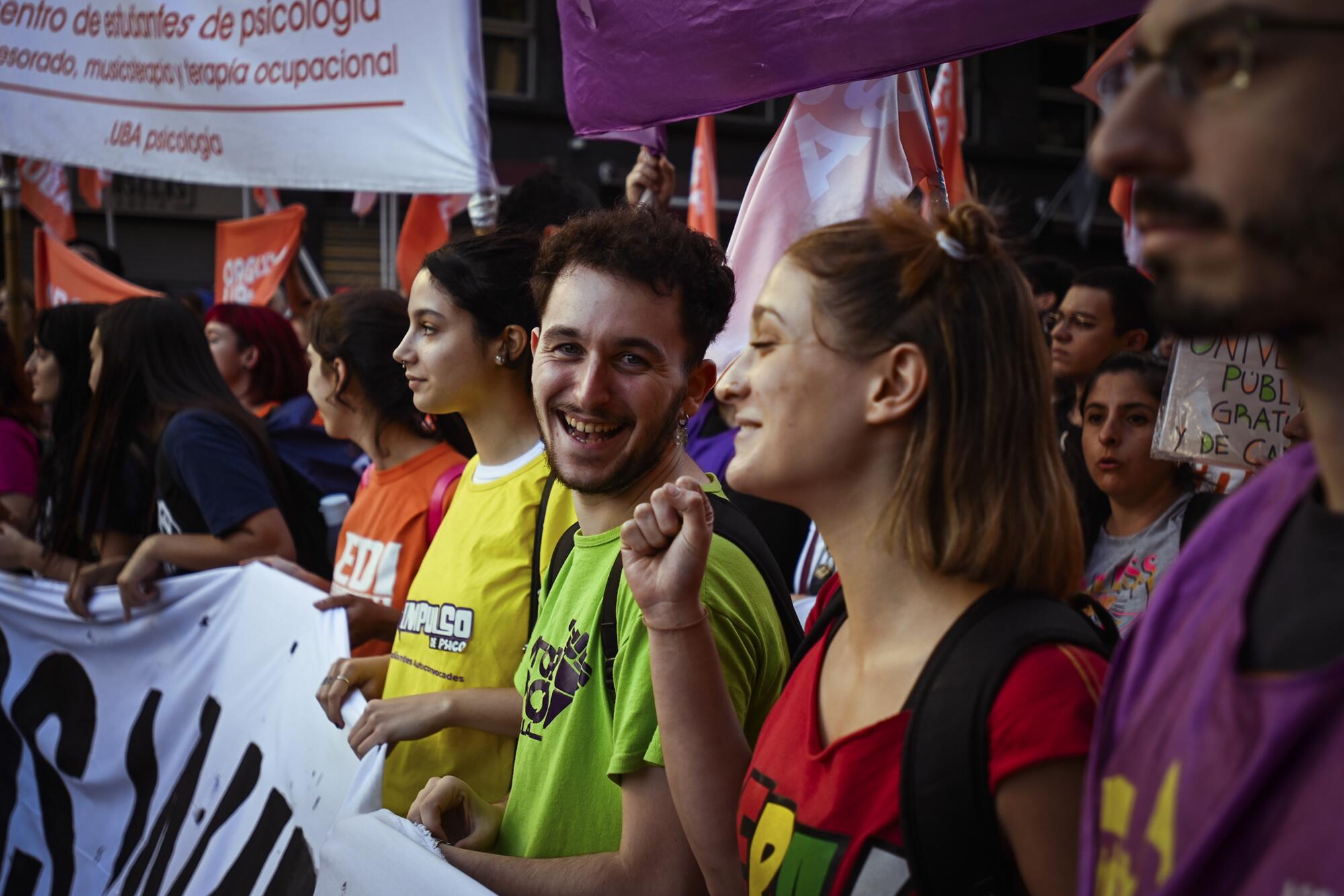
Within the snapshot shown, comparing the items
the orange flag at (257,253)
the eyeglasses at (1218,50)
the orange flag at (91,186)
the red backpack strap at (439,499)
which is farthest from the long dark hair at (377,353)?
the orange flag at (91,186)

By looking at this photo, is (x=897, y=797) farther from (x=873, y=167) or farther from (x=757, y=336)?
(x=873, y=167)

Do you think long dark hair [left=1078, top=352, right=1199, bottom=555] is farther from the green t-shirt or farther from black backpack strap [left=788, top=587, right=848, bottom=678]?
black backpack strap [left=788, top=587, right=848, bottom=678]

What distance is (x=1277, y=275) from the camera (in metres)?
0.92

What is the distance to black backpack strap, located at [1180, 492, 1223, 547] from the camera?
299 centimetres

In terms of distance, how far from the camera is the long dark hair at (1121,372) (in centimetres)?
329

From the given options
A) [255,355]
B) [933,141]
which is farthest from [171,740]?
[933,141]

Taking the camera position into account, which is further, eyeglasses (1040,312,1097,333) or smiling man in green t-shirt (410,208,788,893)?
eyeglasses (1040,312,1097,333)

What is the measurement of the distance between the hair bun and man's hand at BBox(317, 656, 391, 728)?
1843mm

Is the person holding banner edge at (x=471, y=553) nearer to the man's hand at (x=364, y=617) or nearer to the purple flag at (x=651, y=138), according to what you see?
the man's hand at (x=364, y=617)

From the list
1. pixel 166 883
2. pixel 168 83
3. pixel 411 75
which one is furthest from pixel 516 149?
pixel 166 883

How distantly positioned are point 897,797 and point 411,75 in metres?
3.24

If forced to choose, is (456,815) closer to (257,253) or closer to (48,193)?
(257,253)

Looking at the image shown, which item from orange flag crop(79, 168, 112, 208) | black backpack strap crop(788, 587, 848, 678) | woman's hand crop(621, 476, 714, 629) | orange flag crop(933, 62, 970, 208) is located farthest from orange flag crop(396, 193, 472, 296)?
orange flag crop(79, 168, 112, 208)

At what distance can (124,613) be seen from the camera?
399cm
